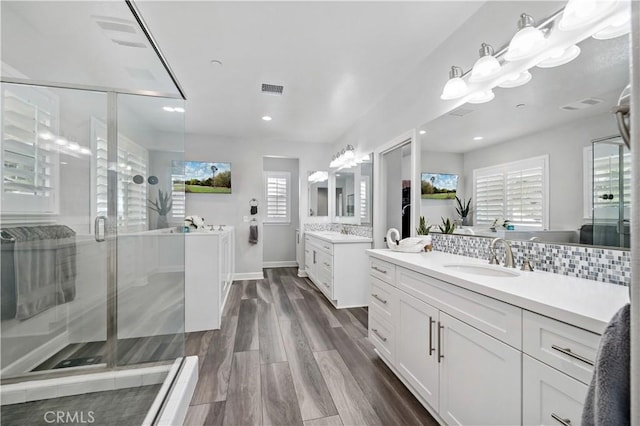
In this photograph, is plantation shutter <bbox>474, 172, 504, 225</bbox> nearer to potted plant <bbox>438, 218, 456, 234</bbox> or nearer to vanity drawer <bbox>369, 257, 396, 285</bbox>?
potted plant <bbox>438, 218, 456, 234</bbox>

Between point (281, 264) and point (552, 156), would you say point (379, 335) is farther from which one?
point (281, 264)

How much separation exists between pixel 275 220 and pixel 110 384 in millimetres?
4532

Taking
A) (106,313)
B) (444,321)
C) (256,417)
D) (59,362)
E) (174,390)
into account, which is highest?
(444,321)

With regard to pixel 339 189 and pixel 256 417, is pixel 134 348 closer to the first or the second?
pixel 256 417

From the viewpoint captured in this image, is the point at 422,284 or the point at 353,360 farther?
the point at 353,360

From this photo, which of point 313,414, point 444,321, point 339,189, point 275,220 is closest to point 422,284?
point 444,321

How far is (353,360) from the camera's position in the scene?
7.14ft

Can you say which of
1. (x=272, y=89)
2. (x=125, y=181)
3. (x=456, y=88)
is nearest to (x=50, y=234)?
(x=125, y=181)

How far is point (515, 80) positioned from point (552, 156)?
20.4 inches

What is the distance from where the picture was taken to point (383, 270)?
2.08m

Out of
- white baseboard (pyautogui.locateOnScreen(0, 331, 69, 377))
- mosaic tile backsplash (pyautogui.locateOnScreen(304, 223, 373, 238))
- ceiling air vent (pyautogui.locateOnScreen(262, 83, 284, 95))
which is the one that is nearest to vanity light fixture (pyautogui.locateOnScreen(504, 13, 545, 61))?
ceiling air vent (pyautogui.locateOnScreen(262, 83, 284, 95))

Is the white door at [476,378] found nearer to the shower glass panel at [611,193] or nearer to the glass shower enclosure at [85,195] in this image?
the shower glass panel at [611,193]
